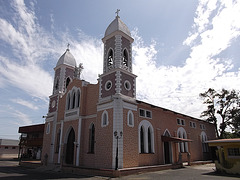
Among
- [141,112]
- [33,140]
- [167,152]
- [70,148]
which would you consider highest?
[141,112]

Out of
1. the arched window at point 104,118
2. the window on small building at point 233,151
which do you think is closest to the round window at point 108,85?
the arched window at point 104,118

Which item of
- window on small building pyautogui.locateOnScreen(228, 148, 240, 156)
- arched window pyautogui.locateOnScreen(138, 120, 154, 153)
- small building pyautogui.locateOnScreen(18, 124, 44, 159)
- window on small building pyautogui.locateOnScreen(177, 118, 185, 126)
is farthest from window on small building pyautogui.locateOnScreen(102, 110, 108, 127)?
small building pyautogui.locateOnScreen(18, 124, 44, 159)

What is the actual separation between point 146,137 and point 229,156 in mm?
7774

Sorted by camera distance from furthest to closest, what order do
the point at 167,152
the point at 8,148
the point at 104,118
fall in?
the point at 8,148 → the point at 167,152 → the point at 104,118

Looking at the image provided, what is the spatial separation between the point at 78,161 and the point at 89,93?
Result: 7.10 meters

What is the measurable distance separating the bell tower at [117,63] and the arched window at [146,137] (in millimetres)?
3280

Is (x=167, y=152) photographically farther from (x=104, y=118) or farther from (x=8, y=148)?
(x=8, y=148)

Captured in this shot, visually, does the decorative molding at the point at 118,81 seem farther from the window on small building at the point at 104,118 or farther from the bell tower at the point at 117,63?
the window on small building at the point at 104,118

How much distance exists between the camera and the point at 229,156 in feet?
57.1

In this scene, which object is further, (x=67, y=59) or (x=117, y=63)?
(x=67, y=59)

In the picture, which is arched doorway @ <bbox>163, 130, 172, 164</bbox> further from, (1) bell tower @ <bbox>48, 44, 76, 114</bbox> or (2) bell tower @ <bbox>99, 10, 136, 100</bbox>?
(1) bell tower @ <bbox>48, 44, 76, 114</bbox>

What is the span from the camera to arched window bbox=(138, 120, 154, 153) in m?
18.8

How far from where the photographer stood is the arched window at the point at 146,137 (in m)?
18.8

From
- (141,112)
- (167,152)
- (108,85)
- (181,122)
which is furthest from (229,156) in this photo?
(108,85)
